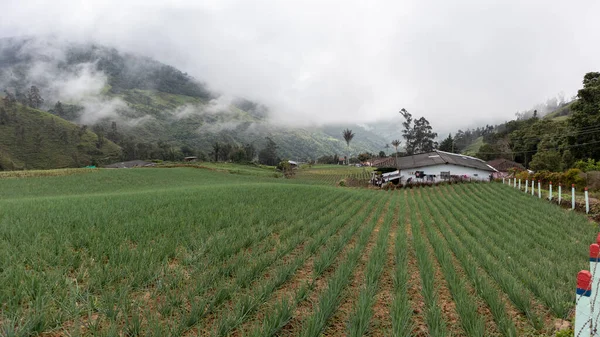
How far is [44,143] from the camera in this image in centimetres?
8606

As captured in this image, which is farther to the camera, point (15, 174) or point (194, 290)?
point (15, 174)

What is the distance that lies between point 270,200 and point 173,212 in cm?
499

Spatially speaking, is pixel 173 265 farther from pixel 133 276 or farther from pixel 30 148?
pixel 30 148

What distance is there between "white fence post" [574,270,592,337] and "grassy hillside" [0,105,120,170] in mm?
101383

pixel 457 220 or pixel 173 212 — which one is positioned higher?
pixel 173 212

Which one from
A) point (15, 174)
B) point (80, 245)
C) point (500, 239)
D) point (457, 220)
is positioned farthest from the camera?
point (15, 174)

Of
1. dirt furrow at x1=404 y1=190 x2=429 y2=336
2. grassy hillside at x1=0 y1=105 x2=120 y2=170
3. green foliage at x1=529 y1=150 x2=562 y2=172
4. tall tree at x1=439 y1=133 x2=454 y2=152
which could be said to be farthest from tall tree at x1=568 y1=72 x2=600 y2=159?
grassy hillside at x1=0 y1=105 x2=120 y2=170

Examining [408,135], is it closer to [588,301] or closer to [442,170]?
[442,170]

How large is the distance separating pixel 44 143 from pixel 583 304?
393 feet

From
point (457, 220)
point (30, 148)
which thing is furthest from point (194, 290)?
point (30, 148)

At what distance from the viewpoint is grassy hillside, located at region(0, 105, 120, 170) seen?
78188 mm

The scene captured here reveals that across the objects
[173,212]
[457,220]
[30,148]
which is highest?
[30,148]

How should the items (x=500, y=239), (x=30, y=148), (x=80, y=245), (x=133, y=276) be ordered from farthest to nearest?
1. (x=30, y=148)
2. (x=500, y=239)
3. (x=80, y=245)
4. (x=133, y=276)

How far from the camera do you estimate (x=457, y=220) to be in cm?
1095
